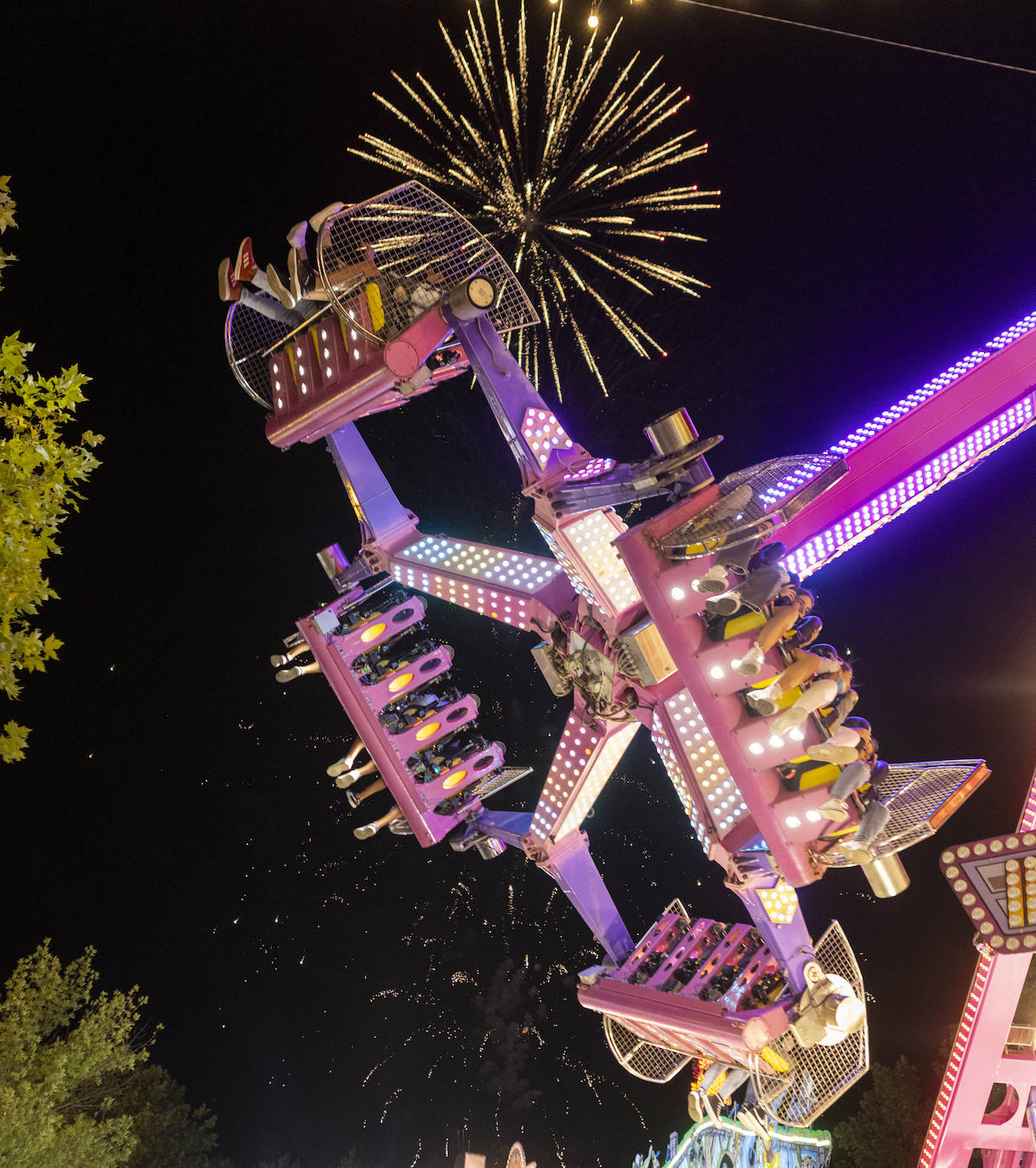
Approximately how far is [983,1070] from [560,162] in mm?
8550

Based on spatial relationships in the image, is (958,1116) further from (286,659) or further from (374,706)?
(286,659)

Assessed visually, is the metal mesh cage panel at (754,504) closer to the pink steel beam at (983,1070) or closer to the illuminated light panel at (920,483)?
the illuminated light panel at (920,483)

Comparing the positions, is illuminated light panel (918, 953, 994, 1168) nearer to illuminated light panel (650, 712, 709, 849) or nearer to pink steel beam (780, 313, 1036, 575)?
illuminated light panel (650, 712, 709, 849)

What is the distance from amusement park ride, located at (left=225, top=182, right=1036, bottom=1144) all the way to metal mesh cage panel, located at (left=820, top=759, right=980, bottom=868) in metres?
0.02

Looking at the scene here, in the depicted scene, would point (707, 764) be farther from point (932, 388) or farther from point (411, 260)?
point (411, 260)

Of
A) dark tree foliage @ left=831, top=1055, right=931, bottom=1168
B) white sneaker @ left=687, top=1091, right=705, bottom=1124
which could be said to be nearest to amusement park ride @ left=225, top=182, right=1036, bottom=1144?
white sneaker @ left=687, top=1091, right=705, bottom=1124

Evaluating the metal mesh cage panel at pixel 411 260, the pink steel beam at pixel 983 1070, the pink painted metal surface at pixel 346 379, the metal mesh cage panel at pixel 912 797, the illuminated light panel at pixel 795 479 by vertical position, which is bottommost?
the pink steel beam at pixel 983 1070

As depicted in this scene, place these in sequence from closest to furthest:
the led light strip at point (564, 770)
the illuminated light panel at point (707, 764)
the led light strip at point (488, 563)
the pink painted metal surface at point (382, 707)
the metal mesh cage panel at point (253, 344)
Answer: the illuminated light panel at point (707, 764)
the led light strip at point (488, 563)
the led light strip at point (564, 770)
the metal mesh cage panel at point (253, 344)
the pink painted metal surface at point (382, 707)

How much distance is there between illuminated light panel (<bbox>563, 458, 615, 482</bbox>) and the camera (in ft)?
20.6

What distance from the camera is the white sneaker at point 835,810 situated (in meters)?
5.47

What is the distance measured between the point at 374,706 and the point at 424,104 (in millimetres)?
5644

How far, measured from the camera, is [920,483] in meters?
6.23

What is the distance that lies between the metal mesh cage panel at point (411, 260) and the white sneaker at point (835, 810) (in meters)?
3.69

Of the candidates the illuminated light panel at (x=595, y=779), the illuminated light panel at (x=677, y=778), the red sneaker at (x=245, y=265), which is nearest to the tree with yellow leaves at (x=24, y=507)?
the red sneaker at (x=245, y=265)
